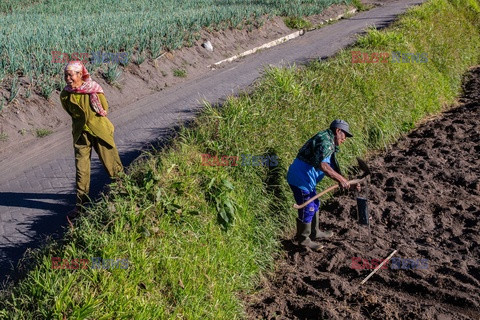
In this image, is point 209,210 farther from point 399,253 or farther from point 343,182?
point 399,253

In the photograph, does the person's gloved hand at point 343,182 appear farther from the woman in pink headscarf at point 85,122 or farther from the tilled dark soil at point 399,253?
the woman in pink headscarf at point 85,122

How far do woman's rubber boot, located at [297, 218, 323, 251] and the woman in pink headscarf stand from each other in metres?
2.44

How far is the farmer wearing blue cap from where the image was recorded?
5.24m

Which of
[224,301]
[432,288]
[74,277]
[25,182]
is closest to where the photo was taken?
[74,277]

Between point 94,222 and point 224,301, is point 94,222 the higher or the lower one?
the higher one

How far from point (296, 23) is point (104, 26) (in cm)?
730

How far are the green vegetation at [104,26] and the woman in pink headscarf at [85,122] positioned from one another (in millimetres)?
3717

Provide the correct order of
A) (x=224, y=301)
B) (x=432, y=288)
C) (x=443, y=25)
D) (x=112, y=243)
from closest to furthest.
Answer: (x=112, y=243) → (x=224, y=301) → (x=432, y=288) → (x=443, y=25)

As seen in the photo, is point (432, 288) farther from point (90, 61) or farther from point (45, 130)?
point (90, 61)

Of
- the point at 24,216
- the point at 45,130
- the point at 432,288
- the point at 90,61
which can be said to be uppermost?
the point at 90,61

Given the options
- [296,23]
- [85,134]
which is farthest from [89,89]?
[296,23]

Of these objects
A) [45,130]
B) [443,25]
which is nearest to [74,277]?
[45,130]

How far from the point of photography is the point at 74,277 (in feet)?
12.3

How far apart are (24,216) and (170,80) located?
20.2 feet
